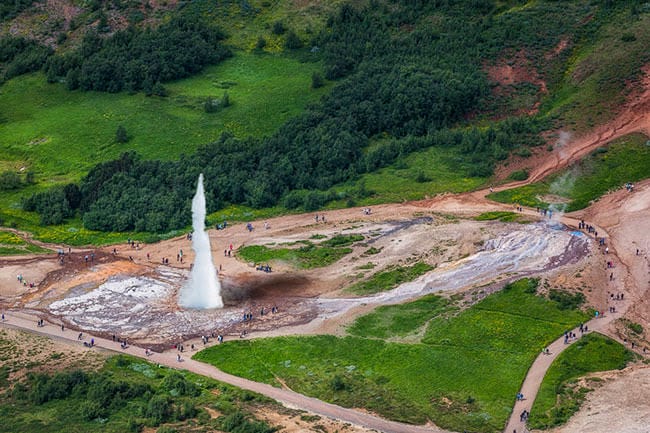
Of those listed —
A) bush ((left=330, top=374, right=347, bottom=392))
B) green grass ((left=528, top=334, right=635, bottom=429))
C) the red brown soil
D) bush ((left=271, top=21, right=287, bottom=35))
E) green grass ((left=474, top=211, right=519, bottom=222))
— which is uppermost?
bush ((left=271, top=21, right=287, bottom=35))

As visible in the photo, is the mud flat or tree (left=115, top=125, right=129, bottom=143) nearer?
the mud flat

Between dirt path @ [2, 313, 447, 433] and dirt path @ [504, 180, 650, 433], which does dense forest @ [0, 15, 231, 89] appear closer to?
dirt path @ [2, 313, 447, 433]

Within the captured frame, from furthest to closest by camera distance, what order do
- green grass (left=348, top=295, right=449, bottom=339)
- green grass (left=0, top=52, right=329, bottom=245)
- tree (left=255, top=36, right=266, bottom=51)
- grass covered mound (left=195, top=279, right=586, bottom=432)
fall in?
tree (left=255, top=36, right=266, bottom=51)
green grass (left=0, top=52, right=329, bottom=245)
green grass (left=348, top=295, right=449, bottom=339)
grass covered mound (left=195, top=279, right=586, bottom=432)

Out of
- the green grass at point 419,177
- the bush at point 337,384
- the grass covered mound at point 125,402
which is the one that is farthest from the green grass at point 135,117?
the bush at point 337,384

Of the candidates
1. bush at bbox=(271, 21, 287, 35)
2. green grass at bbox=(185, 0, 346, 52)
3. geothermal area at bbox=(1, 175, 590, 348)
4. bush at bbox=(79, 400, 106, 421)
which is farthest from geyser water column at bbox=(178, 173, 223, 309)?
bush at bbox=(271, 21, 287, 35)

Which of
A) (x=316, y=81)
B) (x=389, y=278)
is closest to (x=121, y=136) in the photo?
(x=316, y=81)

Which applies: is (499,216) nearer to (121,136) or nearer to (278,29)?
(121,136)
